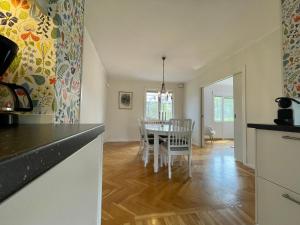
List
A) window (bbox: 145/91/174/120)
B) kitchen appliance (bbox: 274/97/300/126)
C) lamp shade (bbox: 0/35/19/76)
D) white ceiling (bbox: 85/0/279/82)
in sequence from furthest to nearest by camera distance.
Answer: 1. window (bbox: 145/91/174/120)
2. white ceiling (bbox: 85/0/279/82)
3. kitchen appliance (bbox: 274/97/300/126)
4. lamp shade (bbox: 0/35/19/76)

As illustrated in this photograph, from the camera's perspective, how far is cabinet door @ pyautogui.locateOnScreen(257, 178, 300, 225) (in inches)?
41.3

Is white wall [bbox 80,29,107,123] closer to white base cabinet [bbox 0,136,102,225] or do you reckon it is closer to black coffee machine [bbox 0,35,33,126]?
black coffee machine [bbox 0,35,33,126]

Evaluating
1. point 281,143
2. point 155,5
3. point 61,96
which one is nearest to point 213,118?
point 155,5

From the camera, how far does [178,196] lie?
2.07 metres

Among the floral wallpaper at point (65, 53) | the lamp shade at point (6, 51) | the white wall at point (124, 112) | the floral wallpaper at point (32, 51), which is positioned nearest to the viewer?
the lamp shade at point (6, 51)

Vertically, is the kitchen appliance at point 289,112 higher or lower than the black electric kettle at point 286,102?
lower

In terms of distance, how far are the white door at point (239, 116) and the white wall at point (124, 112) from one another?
3.57 metres

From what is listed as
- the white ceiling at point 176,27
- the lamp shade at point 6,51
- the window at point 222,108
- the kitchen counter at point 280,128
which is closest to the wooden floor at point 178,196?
the kitchen counter at point 280,128

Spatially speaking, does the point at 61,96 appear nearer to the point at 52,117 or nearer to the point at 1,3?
the point at 52,117

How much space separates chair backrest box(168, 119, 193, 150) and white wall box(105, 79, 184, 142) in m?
3.80

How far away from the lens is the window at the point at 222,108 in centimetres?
781

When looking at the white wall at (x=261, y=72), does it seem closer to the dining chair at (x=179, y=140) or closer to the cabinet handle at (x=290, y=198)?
the dining chair at (x=179, y=140)

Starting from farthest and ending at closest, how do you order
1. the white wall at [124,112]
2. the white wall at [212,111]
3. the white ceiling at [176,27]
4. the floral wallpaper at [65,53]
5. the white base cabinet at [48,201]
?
the white wall at [212,111], the white wall at [124,112], the white ceiling at [176,27], the floral wallpaper at [65,53], the white base cabinet at [48,201]

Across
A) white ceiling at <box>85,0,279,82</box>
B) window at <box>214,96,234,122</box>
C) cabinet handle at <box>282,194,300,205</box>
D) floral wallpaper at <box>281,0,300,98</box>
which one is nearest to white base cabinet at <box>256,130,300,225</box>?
cabinet handle at <box>282,194,300,205</box>
